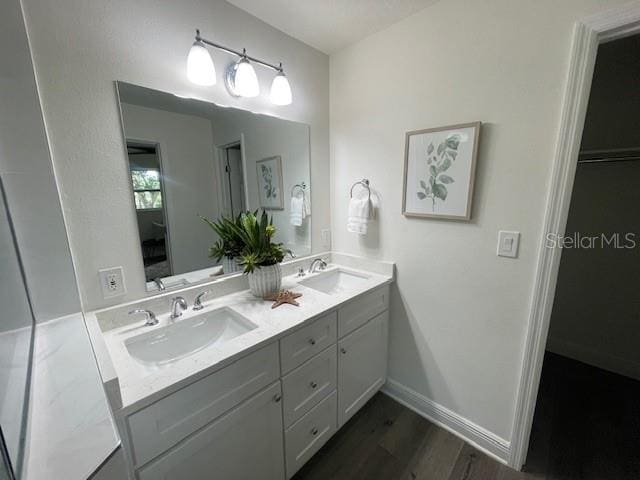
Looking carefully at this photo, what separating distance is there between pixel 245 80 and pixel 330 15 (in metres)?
0.58

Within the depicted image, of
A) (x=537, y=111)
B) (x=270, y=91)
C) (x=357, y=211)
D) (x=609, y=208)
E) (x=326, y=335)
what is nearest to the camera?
(x=537, y=111)

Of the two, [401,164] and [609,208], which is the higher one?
[401,164]

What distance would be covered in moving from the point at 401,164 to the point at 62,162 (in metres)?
1.53

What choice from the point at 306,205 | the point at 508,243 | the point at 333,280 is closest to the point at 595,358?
the point at 508,243

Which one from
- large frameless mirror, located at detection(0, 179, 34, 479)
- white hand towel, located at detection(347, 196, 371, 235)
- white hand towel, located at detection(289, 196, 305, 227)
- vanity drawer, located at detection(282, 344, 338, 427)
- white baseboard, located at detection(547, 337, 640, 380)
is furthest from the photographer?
white baseboard, located at detection(547, 337, 640, 380)

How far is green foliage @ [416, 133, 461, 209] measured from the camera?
4.41 ft

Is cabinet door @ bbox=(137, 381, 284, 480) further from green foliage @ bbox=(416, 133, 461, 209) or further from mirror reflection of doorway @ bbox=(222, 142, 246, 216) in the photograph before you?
green foliage @ bbox=(416, 133, 461, 209)

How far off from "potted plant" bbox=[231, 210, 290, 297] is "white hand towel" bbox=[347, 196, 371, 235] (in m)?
0.57

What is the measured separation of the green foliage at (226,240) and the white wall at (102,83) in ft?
1.10

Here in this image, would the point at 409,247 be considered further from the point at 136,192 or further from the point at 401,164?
the point at 136,192

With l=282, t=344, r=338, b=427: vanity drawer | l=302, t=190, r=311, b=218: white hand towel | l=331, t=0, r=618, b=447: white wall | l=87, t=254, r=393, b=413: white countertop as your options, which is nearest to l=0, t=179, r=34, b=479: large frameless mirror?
l=87, t=254, r=393, b=413: white countertop

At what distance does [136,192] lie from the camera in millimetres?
1154

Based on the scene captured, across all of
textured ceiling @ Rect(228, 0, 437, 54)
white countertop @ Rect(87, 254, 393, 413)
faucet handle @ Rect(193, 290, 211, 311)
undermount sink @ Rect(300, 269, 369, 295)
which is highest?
textured ceiling @ Rect(228, 0, 437, 54)

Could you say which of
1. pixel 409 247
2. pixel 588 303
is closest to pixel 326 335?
pixel 409 247
